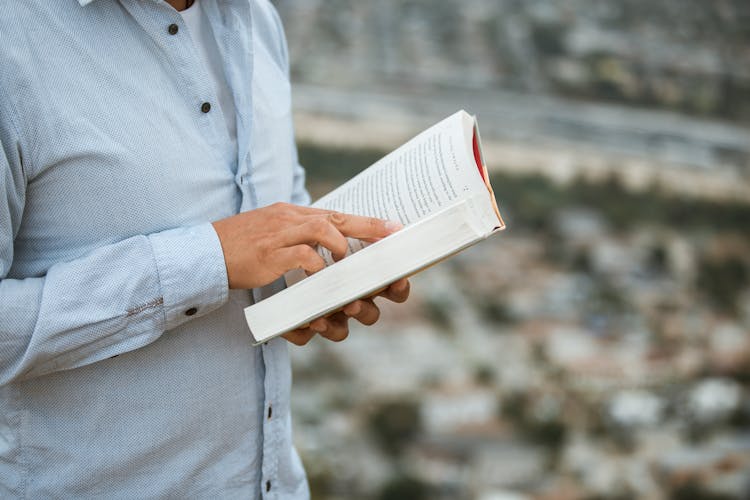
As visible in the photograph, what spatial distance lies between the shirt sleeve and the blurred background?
3.98ft

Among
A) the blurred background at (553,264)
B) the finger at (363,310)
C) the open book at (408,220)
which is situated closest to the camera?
the open book at (408,220)

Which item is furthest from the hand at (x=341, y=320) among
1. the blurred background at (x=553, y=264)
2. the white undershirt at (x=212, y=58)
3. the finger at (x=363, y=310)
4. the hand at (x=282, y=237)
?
the blurred background at (x=553, y=264)

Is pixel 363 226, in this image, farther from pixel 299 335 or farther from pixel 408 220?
pixel 299 335

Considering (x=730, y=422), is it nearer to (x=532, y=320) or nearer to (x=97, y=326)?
(x=532, y=320)

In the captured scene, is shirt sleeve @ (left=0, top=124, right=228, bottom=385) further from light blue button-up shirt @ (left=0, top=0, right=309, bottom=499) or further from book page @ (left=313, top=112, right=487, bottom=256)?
book page @ (left=313, top=112, right=487, bottom=256)

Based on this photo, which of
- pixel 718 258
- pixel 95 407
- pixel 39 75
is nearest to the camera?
pixel 39 75

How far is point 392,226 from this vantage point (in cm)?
71

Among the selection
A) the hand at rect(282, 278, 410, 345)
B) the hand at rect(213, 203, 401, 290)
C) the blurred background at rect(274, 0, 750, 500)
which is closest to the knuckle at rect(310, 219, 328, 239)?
the hand at rect(213, 203, 401, 290)

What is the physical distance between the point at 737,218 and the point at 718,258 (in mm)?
253

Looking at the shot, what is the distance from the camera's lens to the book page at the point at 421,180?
0.72m

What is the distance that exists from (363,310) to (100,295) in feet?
0.87

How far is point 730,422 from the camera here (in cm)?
214

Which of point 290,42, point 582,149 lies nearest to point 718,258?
point 582,149

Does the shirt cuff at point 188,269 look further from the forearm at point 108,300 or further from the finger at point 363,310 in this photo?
the finger at point 363,310
